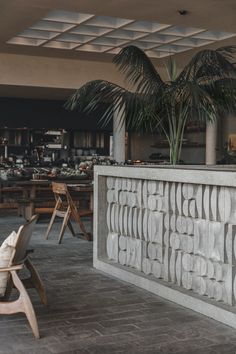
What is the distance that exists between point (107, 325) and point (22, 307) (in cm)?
63

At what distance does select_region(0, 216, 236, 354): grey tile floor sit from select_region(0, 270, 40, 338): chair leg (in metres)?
0.11

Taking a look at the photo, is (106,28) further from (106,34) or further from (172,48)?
(172,48)

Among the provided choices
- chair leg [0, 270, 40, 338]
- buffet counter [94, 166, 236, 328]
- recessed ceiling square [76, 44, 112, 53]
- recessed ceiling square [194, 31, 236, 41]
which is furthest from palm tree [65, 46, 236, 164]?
recessed ceiling square [76, 44, 112, 53]

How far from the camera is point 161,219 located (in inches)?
189

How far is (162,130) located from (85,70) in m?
7.21

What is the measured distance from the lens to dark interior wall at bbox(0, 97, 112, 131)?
15.5m

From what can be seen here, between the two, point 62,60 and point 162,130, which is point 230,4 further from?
point 62,60

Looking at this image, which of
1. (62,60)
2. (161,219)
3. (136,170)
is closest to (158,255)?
(161,219)

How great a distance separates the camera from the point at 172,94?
5996 millimetres

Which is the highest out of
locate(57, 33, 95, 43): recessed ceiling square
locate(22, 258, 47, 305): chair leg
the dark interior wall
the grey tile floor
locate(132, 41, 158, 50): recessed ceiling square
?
locate(57, 33, 95, 43): recessed ceiling square

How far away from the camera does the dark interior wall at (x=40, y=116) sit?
15484mm

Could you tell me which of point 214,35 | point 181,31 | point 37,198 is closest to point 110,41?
point 181,31

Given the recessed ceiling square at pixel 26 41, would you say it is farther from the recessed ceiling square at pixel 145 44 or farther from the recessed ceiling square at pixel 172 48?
the recessed ceiling square at pixel 172 48

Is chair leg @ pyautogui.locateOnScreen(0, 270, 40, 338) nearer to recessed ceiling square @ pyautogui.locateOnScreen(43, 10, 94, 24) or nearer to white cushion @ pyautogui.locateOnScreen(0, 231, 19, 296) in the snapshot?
white cushion @ pyautogui.locateOnScreen(0, 231, 19, 296)
